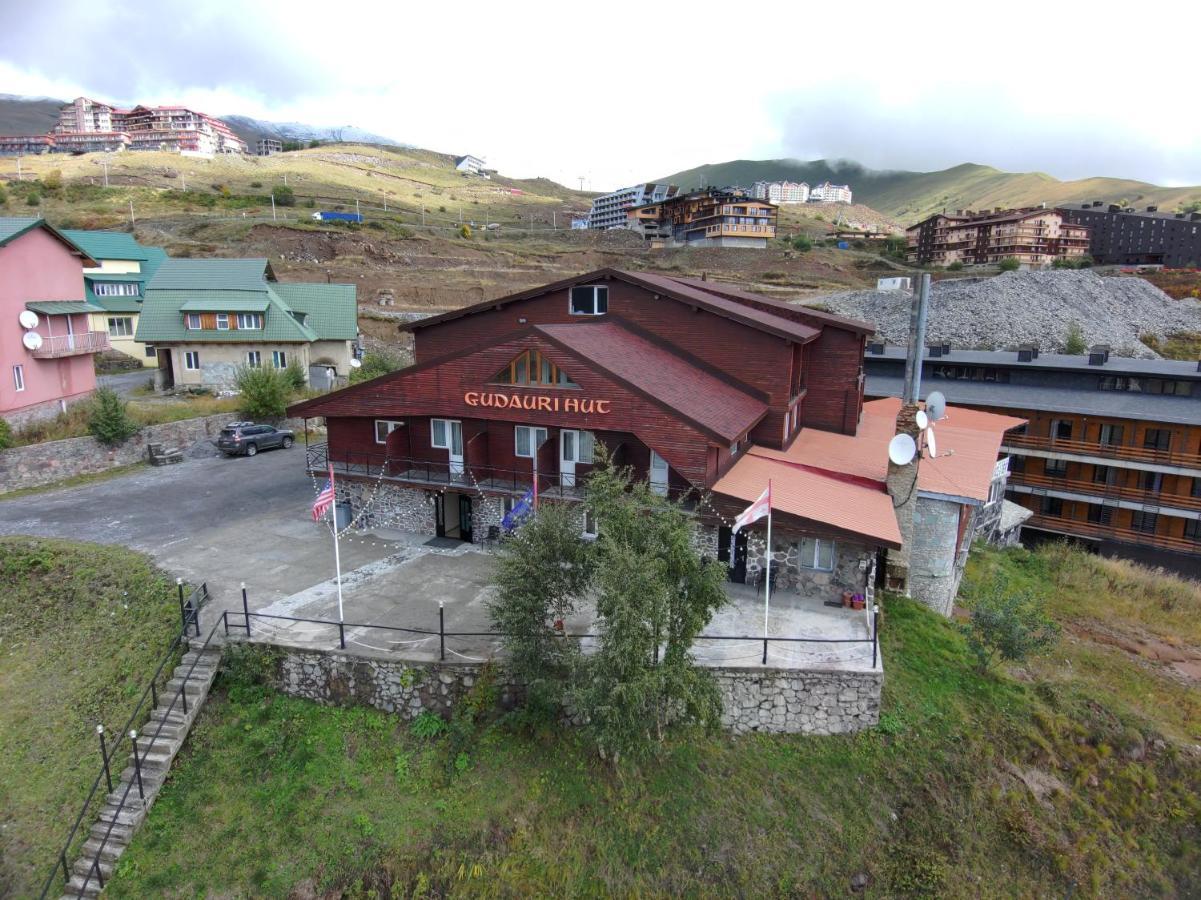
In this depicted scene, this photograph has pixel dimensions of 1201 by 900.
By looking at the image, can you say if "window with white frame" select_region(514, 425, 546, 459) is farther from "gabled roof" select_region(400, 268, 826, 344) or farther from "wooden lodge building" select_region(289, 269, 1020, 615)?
"gabled roof" select_region(400, 268, 826, 344)

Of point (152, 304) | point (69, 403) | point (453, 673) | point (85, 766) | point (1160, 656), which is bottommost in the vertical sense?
point (1160, 656)

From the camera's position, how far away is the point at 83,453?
31766 millimetres

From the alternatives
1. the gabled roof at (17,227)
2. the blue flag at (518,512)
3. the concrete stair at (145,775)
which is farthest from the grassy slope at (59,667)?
the gabled roof at (17,227)

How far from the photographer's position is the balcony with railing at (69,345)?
114 ft

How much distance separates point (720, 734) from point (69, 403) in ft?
121

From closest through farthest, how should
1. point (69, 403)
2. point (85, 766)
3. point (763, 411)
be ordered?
point (85, 766) < point (763, 411) < point (69, 403)

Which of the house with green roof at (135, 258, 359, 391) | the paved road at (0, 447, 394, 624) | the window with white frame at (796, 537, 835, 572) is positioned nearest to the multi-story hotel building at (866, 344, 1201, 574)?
the window with white frame at (796, 537, 835, 572)

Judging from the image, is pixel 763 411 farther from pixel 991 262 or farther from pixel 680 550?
pixel 991 262

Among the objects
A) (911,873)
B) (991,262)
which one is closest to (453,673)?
(911,873)

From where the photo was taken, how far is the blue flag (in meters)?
21.5

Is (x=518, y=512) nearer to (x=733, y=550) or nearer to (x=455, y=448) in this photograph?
(x=455, y=448)

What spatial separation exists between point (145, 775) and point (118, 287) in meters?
52.6

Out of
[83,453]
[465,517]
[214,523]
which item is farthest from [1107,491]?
[83,453]

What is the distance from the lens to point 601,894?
1352cm
